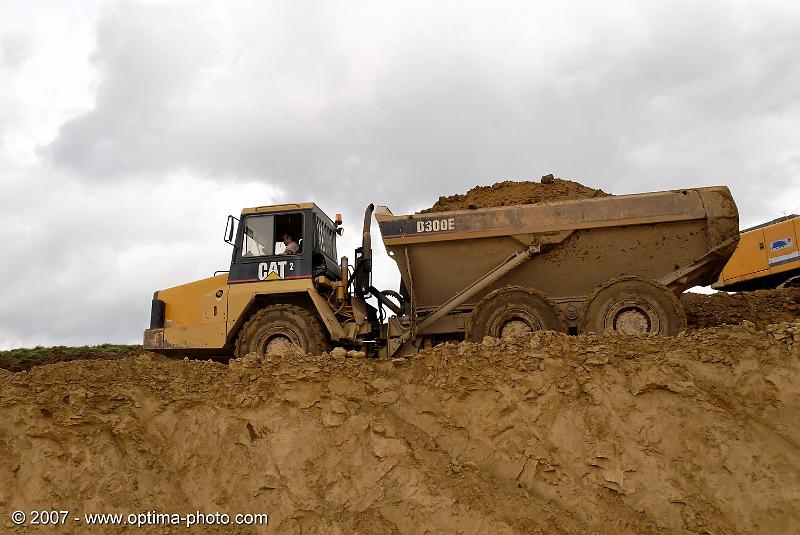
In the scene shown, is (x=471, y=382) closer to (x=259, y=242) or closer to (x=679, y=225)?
(x=679, y=225)

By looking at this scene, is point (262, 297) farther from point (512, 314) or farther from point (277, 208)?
point (512, 314)

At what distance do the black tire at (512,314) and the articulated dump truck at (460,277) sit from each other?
13mm

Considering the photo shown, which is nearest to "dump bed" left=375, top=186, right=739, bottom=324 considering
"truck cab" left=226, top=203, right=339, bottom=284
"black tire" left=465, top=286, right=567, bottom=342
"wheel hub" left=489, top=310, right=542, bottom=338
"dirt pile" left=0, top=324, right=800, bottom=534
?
"black tire" left=465, top=286, right=567, bottom=342

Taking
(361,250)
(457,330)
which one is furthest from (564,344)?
(361,250)

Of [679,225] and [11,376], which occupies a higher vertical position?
[679,225]

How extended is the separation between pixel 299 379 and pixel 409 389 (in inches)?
46.5

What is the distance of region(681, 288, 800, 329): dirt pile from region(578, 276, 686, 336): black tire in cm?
274

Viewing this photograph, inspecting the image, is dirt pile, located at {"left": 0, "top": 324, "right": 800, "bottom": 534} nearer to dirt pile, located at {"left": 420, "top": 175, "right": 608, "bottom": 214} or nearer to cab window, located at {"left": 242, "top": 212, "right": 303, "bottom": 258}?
cab window, located at {"left": 242, "top": 212, "right": 303, "bottom": 258}

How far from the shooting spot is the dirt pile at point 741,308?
10375mm

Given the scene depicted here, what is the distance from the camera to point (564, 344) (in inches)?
267

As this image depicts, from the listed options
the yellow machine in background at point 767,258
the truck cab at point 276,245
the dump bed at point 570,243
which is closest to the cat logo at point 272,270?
the truck cab at point 276,245

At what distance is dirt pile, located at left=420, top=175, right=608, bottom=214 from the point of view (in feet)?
29.7

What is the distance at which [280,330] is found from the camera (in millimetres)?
9039

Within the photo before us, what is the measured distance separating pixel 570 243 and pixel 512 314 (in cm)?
129
